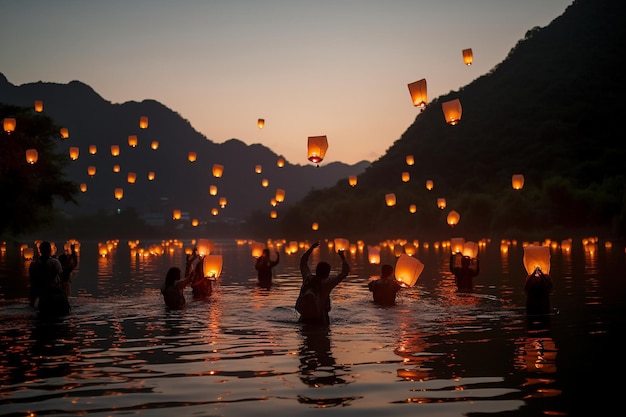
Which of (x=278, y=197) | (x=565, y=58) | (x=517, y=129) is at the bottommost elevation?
(x=278, y=197)

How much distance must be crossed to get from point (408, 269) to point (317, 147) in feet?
15.4

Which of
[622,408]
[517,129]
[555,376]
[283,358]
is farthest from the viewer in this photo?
[517,129]

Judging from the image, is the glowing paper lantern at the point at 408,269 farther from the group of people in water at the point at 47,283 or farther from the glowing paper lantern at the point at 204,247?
the group of people in water at the point at 47,283

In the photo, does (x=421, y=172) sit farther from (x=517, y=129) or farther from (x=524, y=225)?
(x=524, y=225)

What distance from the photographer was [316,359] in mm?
11633

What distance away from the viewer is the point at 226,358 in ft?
39.3

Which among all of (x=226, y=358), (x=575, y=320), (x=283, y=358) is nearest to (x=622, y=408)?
(x=283, y=358)

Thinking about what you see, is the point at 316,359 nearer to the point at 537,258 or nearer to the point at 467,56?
the point at 537,258

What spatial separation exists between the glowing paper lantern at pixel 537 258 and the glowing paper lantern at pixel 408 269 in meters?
3.42

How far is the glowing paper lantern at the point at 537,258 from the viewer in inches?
623

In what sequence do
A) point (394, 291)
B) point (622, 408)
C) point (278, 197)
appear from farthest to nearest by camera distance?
point (278, 197), point (394, 291), point (622, 408)

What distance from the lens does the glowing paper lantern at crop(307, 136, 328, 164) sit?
21.6 meters

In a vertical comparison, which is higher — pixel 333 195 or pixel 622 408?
pixel 333 195

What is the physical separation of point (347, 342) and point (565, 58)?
404 ft
